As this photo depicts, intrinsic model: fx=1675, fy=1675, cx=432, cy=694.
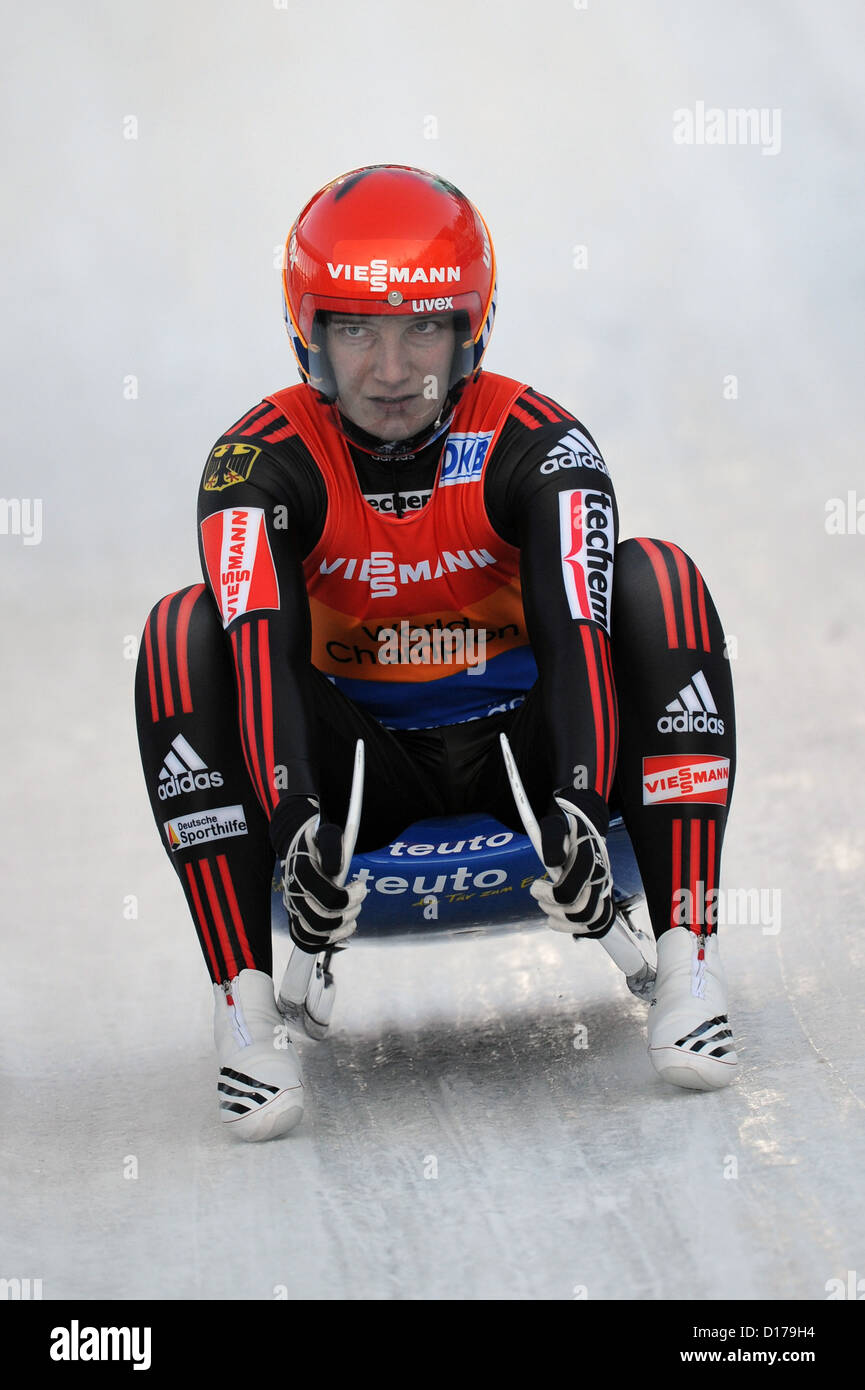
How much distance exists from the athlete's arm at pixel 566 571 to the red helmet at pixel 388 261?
0.20 m

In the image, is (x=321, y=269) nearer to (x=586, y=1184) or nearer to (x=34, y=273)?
(x=586, y=1184)

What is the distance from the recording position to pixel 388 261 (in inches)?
119

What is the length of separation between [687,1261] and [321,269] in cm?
184

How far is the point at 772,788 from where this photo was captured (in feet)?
16.2

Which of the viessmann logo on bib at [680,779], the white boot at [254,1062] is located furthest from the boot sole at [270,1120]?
the viessmann logo on bib at [680,779]

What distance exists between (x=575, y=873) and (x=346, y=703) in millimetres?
798

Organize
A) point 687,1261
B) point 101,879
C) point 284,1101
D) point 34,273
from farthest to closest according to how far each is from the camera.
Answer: point 34,273, point 101,879, point 284,1101, point 687,1261

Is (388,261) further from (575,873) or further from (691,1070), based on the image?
(691,1070)

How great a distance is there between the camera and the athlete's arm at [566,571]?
9.42 feet

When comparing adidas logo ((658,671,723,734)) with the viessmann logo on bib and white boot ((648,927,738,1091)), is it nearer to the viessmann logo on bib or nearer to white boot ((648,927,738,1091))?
the viessmann logo on bib

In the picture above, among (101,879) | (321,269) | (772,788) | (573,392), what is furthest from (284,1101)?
(573,392)

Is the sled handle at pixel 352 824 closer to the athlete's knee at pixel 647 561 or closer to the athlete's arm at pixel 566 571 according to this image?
the athlete's arm at pixel 566 571

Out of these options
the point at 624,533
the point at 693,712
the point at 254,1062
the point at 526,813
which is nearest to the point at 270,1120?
the point at 254,1062

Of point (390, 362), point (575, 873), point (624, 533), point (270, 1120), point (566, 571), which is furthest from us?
point (624, 533)
